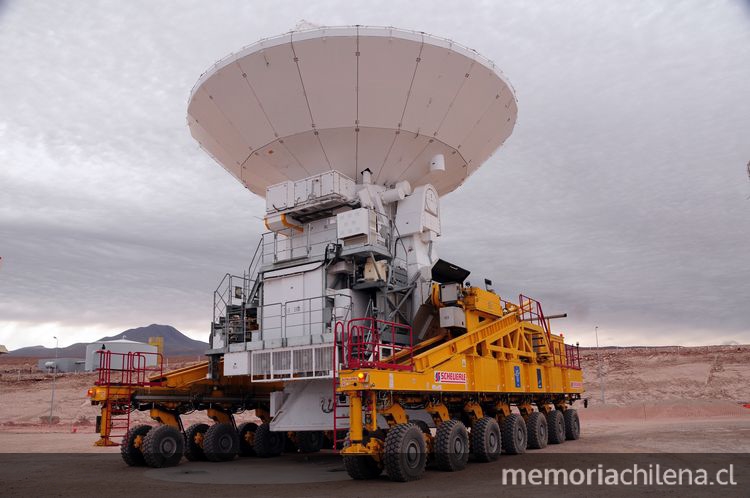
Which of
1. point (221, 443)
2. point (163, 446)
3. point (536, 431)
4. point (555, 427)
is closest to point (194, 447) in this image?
point (221, 443)

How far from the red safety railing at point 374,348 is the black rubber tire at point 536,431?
16.0ft

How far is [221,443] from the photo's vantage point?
17547 mm

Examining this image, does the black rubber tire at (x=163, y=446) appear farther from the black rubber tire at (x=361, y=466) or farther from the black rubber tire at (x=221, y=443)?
the black rubber tire at (x=361, y=466)

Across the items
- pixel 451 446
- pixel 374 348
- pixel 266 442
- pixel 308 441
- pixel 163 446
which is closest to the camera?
pixel 374 348

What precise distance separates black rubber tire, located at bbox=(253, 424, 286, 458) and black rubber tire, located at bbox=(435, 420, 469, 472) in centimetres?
733

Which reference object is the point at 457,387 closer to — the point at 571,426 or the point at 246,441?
the point at 246,441

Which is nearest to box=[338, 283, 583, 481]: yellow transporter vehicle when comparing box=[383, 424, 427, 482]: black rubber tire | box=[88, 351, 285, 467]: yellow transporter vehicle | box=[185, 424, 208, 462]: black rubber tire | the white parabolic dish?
box=[383, 424, 427, 482]: black rubber tire

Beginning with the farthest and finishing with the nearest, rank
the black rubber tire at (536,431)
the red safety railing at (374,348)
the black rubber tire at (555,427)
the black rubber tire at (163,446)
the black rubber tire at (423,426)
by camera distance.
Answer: the black rubber tire at (555,427), the black rubber tire at (536,431), the black rubber tire at (163,446), the black rubber tire at (423,426), the red safety railing at (374,348)

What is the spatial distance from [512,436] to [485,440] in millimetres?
2046

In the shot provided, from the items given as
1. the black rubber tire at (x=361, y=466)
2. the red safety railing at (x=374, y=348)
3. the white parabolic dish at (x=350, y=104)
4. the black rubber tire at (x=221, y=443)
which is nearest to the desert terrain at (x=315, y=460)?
the black rubber tire at (x=361, y=466)

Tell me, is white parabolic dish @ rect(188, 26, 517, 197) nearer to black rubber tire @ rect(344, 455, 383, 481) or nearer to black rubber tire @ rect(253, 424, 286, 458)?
black rubber tire @ rect(253, 424, 286, 458)

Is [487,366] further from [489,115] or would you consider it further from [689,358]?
[689,358]

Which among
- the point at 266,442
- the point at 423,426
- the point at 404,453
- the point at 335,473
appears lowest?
the point at 335,473

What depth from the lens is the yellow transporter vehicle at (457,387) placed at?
11836mm
